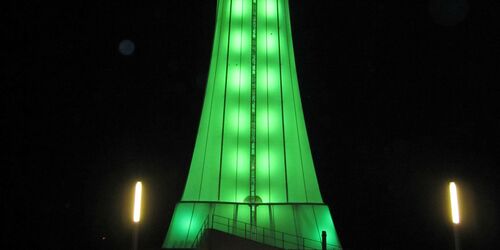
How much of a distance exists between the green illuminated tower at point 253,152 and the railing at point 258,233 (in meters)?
0.03

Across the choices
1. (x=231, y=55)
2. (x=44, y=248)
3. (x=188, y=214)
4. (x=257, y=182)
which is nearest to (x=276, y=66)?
(x=231, y=55)

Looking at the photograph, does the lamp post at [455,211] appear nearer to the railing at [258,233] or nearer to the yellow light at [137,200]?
the yellow light at [137,200]

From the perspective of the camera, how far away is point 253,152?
18672mm

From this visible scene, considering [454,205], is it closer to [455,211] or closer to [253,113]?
[455,211]

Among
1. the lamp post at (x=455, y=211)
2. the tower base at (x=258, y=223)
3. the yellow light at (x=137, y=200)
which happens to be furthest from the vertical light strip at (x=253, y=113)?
the lamp post at (x=455, y=211)

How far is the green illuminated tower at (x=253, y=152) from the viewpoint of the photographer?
1755cm

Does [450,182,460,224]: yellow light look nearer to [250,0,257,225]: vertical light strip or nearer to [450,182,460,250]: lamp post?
[450,182,460,250]: lamp post

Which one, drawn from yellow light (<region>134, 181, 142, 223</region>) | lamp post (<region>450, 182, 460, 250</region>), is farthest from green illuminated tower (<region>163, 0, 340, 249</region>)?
yellow light (<region>134, 181, 142, 223</region>)

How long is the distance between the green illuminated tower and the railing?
3 centimetres

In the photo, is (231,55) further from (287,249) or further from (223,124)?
(287,249)

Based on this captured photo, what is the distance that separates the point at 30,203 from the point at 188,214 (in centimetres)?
1259

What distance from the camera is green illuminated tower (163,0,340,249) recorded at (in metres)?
17.5

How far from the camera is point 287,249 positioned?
54.3 ft

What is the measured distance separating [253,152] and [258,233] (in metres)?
2.90
